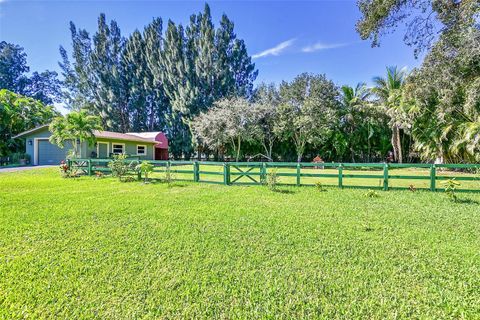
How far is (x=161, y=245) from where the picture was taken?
13.1ft

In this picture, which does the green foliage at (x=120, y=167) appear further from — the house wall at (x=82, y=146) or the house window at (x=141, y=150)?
the house window at (x=141, y=150)

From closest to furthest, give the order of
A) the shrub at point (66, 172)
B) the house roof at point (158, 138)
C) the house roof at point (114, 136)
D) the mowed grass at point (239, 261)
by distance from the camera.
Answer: the mowed grass at point (239, 261)
the shrub at point (66, 172)
the house roof at point (114, 136)
the house roof at point (158, 138)

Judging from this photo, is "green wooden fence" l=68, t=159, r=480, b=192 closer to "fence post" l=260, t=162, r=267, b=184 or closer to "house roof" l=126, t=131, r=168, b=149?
"fence post" l=260, t=162, r=267, b=184

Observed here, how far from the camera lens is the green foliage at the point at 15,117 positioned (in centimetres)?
2052

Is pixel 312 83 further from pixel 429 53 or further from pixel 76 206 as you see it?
pixel 76 206

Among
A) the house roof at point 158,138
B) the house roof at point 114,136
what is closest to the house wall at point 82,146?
the house roof at point 114,136

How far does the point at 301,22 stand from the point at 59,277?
1720 cm

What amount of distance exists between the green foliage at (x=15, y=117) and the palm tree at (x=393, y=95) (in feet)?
99.4

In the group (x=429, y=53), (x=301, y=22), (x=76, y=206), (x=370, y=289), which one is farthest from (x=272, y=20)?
(x=370, y=289)

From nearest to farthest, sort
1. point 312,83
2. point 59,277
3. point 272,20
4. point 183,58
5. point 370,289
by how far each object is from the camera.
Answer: point 370,289 → point 59,277 → point 272,20 → point 312,83 → point 183,58

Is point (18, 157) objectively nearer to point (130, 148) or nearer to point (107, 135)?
point (107, 135)

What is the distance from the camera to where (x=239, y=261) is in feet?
11.4

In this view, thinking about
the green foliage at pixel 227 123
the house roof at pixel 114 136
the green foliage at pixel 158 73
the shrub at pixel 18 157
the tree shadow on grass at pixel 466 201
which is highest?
the green foliage at pixel 158 73

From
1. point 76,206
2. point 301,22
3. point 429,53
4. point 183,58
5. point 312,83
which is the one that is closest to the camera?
point 76,206
